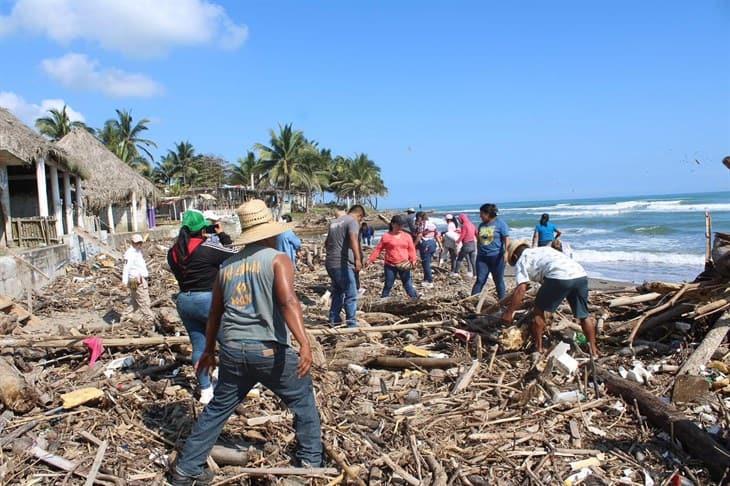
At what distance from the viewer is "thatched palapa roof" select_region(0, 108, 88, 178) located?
1356cm

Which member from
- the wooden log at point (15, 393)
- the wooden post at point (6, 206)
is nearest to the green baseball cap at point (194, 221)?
the wooden log at point (15, 393)

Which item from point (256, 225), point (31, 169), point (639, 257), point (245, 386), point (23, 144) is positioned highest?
point (23, 144)

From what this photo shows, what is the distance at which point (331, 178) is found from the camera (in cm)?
6662

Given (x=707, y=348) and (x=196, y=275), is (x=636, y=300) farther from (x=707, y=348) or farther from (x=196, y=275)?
(x=196, y=275)

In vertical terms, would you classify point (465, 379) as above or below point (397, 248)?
below

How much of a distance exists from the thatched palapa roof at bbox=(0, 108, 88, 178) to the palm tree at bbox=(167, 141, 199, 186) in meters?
38.4

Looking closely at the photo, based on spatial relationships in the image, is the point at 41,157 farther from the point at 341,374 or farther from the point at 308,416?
the point at 308,416

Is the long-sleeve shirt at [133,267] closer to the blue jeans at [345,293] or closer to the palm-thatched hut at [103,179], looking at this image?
the blue jeans at [345,293]

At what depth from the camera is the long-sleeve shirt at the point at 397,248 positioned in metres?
8.28

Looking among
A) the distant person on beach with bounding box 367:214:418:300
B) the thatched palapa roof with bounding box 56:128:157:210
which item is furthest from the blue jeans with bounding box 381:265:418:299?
the thatched palapa roof with bounding box 56:128:157:210

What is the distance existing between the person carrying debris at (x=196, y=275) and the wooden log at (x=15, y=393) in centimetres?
135

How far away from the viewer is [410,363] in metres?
5.31

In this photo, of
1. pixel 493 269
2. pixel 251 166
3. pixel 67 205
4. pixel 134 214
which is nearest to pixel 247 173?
pixel 251 166

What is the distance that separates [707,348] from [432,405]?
2.64m
